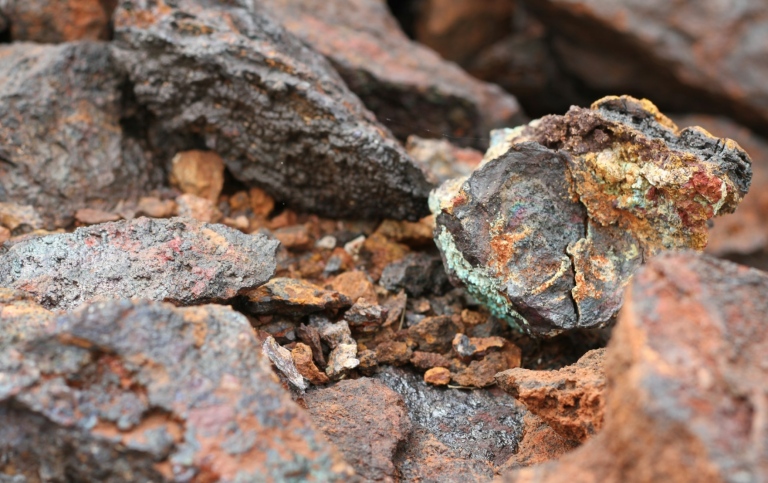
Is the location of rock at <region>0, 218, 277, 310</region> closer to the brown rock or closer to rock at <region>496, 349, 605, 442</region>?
the brown rock

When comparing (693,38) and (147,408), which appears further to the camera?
(693,38)

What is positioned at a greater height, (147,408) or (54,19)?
(147,408)

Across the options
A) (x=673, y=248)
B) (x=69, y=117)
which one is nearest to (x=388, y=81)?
(x=69, y=117)

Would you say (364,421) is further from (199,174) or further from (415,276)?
(199,174)

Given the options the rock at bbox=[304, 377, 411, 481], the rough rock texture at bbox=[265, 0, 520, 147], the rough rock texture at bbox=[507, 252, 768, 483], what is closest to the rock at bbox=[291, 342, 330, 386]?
the rock at bbox=[304, 377, 411, 481]

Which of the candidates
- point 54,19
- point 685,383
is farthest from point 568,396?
point 54,19

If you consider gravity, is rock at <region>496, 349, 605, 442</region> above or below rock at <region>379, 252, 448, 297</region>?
above

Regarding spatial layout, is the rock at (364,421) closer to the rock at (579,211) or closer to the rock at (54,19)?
the rock at (579,211)
